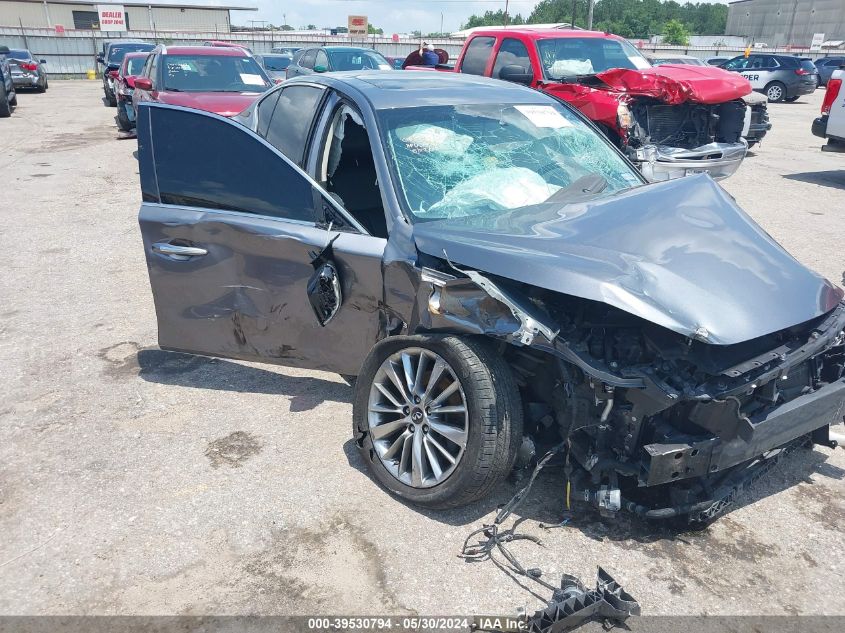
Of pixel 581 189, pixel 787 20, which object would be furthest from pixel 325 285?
pixel 787 20

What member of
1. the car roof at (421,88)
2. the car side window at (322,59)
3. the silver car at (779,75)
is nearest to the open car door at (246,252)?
the car roof at (421,88)

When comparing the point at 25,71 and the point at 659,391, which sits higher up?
the point at 659,391

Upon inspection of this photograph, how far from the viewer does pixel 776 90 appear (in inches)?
1024

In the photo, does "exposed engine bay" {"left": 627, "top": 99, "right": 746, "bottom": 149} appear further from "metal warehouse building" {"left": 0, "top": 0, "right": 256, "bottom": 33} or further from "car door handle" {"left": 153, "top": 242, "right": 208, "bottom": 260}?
"metal warehouse building" {"left": 0, "top": 0, "right": 256, "bottom": 33}

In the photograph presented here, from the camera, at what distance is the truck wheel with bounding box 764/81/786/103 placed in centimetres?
2588

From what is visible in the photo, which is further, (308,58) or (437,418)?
(308,58)

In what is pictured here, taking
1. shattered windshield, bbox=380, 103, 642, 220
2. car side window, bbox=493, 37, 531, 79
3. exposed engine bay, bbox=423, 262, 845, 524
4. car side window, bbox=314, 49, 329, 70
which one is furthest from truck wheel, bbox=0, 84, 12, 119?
exposed engine bay, bbox=423, 262, 845, 524

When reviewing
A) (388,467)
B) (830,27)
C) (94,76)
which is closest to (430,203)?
(388,467)

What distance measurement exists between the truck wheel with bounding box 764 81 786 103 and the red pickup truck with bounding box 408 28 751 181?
18.9 meters

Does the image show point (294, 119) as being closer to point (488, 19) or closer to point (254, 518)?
point (254, 518)

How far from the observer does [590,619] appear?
2.61 m

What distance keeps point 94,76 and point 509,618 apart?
1614 inches

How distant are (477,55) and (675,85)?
10.3 feet

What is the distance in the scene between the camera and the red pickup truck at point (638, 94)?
28.0 feet
